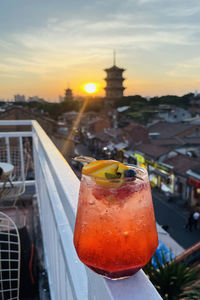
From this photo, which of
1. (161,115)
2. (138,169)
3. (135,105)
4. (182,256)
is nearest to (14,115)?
(182,256)

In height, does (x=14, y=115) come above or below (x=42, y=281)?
above

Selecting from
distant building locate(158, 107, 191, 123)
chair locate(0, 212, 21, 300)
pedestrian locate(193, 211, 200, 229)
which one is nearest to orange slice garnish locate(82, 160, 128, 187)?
chair locate(0, 212, 21, 300)

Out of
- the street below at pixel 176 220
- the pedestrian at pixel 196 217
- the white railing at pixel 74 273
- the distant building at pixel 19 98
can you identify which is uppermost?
the distant building at pixel 19 98

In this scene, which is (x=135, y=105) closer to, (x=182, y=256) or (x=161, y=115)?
(x=161, y=115)

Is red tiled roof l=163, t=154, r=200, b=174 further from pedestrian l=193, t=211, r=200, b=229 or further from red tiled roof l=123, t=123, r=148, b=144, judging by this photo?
red tiled roof l=123, t=123, r=148, b=144

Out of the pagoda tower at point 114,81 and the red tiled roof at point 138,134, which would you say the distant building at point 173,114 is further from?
the red tiled roof at point 138,134

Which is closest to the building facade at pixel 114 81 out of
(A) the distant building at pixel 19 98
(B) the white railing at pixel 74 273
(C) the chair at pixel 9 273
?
(A) the distant building at pixel 19 98
